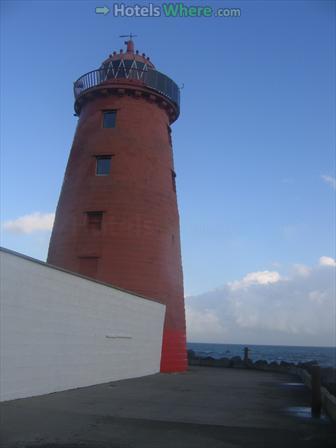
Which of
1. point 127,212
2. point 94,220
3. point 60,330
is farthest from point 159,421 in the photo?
point 94,220

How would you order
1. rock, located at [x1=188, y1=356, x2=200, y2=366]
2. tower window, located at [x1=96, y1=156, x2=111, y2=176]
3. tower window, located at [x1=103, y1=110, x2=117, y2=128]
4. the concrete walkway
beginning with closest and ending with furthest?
the concrete walkway, tower window, located at [x1=96, y1=156, x2=111, y2=176], tower window, located at [x1=103, y1=110, x2=117, y2=128], rock, located at [x1=188, y1=356, x2=200, y2=366]

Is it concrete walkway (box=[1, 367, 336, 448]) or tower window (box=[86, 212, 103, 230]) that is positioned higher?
tower window (box=[86, 212, 103, 230])

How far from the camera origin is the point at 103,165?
22.9m

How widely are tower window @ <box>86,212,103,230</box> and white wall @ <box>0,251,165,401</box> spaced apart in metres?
4.27

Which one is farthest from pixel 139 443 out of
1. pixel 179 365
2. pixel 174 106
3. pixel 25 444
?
pixel 174 106

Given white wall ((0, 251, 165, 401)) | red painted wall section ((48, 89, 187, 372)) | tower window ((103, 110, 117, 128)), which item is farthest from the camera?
tower window ((103, 110, 117, 128))

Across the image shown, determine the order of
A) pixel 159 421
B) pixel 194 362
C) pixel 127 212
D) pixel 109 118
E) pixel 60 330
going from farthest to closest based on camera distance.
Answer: pixel 194 362, pixel 109 118, pixel 127 212, pixel 60 330, pixel 159 421

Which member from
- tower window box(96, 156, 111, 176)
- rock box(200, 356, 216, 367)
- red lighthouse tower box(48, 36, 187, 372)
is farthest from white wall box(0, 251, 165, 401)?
rock box(200, 356, 216, 367)

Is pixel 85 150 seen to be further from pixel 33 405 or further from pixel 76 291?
pixel 33 405

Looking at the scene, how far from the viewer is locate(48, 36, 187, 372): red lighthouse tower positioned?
2138 centimetres

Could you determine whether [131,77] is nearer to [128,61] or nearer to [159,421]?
[128,61]

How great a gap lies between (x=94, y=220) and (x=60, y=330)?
29.3 ft

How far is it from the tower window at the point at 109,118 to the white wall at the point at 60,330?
29.5ft

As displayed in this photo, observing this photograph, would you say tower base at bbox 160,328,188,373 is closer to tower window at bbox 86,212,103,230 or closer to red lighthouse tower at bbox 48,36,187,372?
red lighthouse tower at bbox 48,36,187,372
